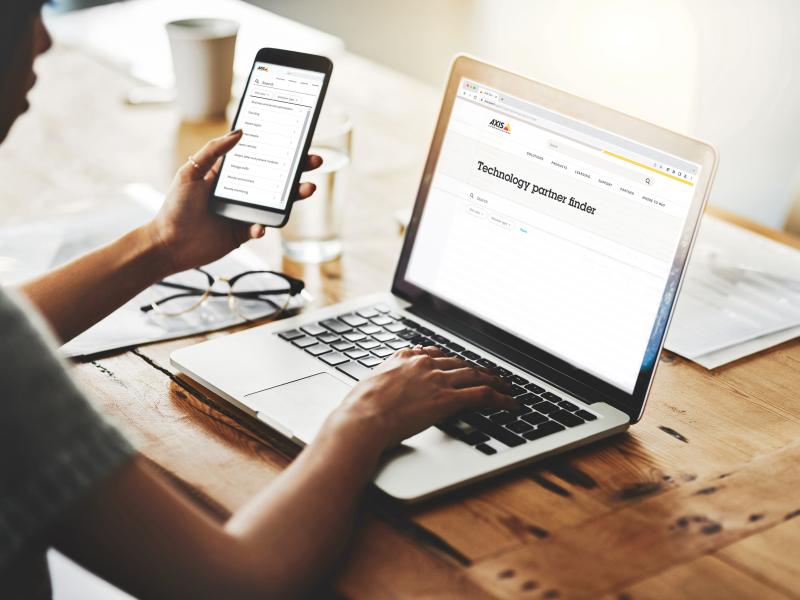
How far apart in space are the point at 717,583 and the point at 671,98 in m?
1.51

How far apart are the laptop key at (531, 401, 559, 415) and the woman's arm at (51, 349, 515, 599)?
11 centimetres

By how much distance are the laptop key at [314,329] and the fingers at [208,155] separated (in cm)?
24

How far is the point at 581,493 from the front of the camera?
0.82 m

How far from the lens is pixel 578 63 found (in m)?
2.18

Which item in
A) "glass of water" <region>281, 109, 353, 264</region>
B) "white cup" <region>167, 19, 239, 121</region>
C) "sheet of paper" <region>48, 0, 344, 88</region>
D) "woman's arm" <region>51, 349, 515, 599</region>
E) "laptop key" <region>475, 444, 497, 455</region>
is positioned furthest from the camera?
"sheet of paper" <region>48, 0, 344, 88</region>

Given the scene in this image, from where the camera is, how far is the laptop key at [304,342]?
1.01m

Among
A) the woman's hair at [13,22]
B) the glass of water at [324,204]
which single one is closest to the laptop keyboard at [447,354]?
the glass of water at [324,204]

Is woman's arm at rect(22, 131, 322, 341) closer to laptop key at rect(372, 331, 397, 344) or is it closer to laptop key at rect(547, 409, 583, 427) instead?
laptop key at rect(372, 331, 397, 344)

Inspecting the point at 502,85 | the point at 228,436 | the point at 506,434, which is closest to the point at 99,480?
the point at 228,436

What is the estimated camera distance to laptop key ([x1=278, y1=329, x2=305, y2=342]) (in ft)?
3.38

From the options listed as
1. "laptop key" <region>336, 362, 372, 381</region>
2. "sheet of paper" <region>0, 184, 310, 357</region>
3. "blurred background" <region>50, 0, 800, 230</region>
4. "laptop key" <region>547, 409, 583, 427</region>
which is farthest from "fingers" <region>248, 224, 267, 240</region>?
"blurred background" <region>50, 0, 800, 230</region>

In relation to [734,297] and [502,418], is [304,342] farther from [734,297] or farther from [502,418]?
[734,297]

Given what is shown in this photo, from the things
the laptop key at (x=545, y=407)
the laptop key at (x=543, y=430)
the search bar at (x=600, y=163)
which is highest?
the search bar at (x=600, y=163)

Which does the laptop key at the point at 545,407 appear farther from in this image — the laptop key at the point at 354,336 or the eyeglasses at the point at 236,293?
the eyeglasses at the point at 236,293
